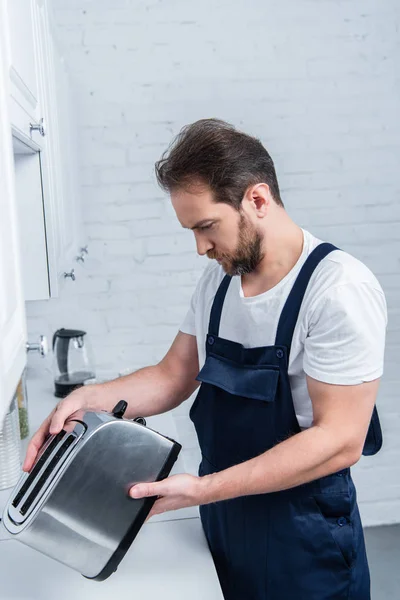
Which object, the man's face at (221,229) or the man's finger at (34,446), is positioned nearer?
the man's finger at (34,446)

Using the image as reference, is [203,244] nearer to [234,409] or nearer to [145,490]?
[234,409]

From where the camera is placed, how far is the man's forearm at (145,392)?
1424 mm

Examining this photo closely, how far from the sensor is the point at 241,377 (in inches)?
51.0

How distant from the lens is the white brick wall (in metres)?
2.40

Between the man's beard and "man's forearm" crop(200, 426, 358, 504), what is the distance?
34 cm

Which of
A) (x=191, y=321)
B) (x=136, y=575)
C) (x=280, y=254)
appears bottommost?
(x=136, y=575)

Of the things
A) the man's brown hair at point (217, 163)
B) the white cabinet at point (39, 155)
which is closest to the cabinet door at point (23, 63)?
the white cabinet at point (39, 155)

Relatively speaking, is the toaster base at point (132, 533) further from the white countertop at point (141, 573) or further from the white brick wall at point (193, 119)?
the white brick wall at point (193, 119)

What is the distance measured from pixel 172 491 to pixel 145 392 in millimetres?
452

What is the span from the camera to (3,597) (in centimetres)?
110

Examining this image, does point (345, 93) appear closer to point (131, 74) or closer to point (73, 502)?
point (131, 74)

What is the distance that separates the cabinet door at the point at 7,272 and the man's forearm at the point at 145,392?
15.8 inches

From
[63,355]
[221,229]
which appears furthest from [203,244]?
[63,355]

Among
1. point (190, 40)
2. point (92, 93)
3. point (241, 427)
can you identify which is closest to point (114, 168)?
point (92, 93)
